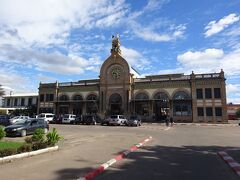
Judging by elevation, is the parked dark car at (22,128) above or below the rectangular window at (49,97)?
below

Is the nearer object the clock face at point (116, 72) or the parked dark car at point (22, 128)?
the parked dark car at point (22, 128)

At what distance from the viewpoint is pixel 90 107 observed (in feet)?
188

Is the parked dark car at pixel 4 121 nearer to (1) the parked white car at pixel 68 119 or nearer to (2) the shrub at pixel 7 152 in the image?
(1) the parked white car at pixel 68 119

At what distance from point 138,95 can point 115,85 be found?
531 centimetres

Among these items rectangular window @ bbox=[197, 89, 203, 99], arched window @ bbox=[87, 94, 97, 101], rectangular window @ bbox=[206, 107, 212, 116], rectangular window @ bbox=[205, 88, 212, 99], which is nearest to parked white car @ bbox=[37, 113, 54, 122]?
arched window @ bbox=[87, 94, 97, 101]

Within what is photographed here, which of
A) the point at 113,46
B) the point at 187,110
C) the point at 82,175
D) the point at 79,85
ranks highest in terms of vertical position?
the point at 113,46

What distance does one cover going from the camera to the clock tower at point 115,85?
177 feet

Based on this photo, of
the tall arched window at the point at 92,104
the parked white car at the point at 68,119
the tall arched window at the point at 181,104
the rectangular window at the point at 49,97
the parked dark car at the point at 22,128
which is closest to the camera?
the parked dark car at the point at 22,128

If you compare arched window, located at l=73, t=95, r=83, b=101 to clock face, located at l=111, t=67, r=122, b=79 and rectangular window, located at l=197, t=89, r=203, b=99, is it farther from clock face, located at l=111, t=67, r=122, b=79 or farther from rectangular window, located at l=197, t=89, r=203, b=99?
rectangular window, located at l=197, t=89, r=203, b=99

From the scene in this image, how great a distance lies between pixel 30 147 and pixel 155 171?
18.5 ft

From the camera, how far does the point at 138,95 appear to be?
5375 centimetres

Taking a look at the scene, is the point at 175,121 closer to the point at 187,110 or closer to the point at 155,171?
the point at 187,110

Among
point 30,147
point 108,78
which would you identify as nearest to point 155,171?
point 30,147

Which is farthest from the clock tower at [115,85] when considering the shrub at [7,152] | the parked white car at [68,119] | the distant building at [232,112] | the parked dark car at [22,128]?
the distant building at [232,112]
